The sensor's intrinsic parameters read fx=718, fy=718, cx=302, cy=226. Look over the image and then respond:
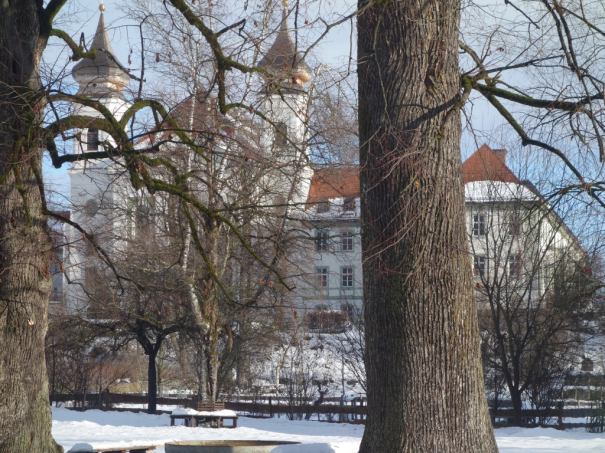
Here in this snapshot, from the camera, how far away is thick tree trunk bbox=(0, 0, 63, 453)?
23.9 feet

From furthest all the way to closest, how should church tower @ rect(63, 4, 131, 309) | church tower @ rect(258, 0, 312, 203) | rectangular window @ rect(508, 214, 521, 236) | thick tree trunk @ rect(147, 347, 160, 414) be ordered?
thick tree trunk @ rect(147, 347, 160, 414)
rectangular window @ rect(508, 214, 521, 236)
church tower @ rect(63, 4, 131, 309)
church tower @ rect(258, 0, 312, 203)

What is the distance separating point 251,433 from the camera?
16.0m

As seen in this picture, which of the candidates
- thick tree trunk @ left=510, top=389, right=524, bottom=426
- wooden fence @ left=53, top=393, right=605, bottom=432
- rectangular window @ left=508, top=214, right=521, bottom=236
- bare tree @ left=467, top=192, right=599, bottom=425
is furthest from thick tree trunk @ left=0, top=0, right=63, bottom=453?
thick tree trunk @ left=510, top=389, right=524, bottom=426

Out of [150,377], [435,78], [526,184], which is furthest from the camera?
[150,377]

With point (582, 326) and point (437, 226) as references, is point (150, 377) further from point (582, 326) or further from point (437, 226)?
point (437, 226)

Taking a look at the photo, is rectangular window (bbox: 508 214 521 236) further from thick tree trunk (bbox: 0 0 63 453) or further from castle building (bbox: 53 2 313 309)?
thick tree trunk (bbox: 0 0 63 453)

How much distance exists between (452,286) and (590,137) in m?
2.59

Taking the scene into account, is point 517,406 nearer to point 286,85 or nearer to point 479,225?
point 479,225

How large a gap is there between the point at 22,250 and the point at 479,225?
16330mm

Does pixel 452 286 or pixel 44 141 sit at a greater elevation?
pixel 44 141

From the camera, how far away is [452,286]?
588cm

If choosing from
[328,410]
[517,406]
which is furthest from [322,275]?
[517,406]

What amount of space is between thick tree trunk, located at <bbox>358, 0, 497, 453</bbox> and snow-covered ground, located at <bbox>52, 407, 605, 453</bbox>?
6226 millimetres

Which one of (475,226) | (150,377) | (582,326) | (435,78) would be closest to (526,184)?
(475,226)
